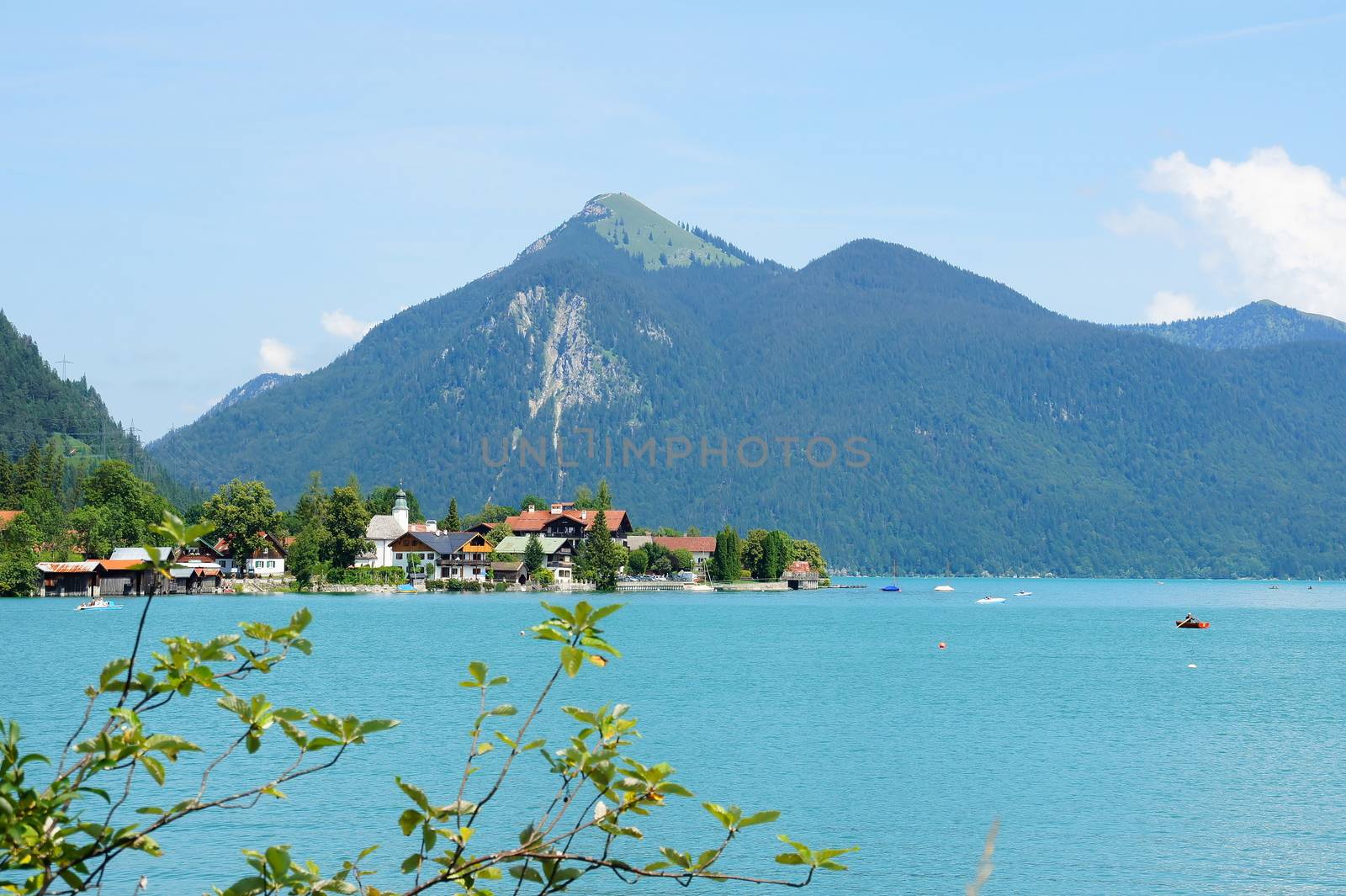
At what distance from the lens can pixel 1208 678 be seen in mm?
74000

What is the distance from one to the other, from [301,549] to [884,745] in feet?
396

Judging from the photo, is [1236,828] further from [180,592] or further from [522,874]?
[180,592]

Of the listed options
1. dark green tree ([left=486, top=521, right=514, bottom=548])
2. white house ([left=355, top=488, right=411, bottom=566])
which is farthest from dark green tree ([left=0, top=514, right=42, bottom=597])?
dark green tree ([left=486, top=521, right=514, bottom=548])

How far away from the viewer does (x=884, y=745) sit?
4641cm

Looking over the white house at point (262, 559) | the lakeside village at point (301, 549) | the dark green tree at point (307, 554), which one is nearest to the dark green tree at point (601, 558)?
the lakeside village at point (301, 549)

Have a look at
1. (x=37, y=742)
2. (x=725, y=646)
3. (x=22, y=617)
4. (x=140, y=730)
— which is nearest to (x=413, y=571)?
(x=22, y=617)

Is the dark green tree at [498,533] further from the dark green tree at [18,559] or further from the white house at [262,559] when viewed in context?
the dark green tree at [18,559]

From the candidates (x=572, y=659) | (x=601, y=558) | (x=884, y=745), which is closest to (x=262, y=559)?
(x=601, y=558)

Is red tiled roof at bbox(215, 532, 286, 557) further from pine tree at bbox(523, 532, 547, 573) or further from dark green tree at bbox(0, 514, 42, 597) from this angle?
pine tree at bbox(523, 532, 547, 573)

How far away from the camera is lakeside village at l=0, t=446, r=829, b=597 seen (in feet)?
468

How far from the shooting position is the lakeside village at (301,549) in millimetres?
142625

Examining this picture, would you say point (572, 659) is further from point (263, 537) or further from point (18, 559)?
point (263, 537)

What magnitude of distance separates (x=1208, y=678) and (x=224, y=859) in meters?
59.4

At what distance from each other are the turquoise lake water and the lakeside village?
37754mm
